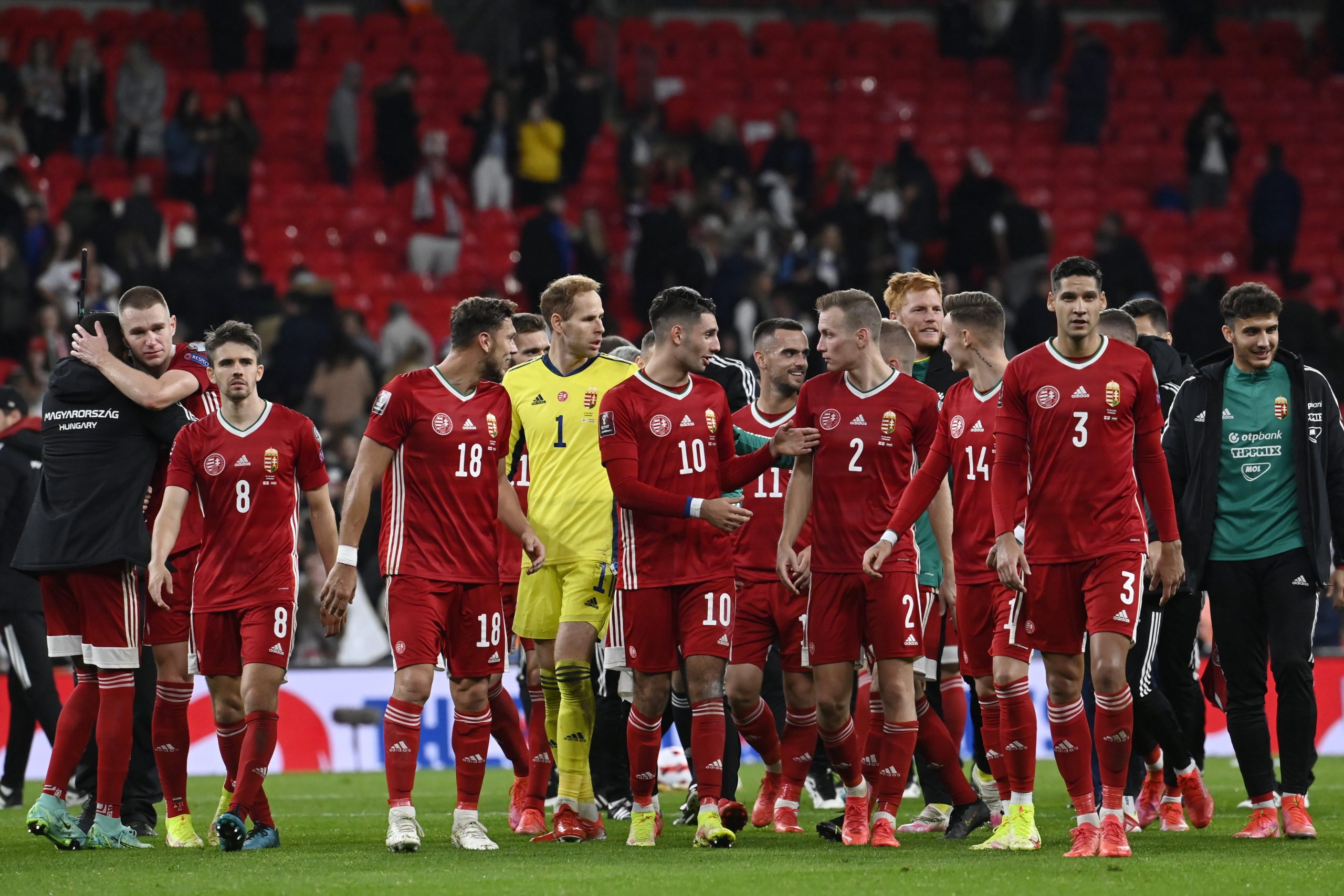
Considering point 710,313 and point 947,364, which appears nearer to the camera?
point 710,313

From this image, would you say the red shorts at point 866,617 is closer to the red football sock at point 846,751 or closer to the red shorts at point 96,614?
the red football sock at point 846,751

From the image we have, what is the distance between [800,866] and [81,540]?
386cm

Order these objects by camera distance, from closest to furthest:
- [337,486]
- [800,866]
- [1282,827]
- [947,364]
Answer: [800,866], [1282,827], [947,364], [337,486]

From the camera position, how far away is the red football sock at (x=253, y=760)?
27.7 ft

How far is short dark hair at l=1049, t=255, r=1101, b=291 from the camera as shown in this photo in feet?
26.3

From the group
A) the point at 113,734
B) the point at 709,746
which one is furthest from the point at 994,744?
the point at 113,734

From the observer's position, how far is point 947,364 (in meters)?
10.5

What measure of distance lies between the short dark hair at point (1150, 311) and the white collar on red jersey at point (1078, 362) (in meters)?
2.58

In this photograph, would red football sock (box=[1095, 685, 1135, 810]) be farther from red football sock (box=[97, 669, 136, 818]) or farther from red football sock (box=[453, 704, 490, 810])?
red football sock (box=[97, 669, 136, 818])

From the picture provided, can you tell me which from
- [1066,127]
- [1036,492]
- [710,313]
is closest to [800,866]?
[1036,492]

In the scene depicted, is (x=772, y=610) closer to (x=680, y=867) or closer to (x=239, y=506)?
(x=680, y=867)

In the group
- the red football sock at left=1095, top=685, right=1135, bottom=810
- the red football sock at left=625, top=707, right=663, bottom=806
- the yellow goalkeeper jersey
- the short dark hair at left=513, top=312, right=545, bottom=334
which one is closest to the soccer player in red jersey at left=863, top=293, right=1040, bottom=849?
the red football sock at left=1095, top=685, right=1135, bottom=810

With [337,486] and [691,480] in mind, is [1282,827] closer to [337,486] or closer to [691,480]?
[691,480]

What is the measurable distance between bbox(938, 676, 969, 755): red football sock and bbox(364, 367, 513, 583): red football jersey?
294 centimetres
